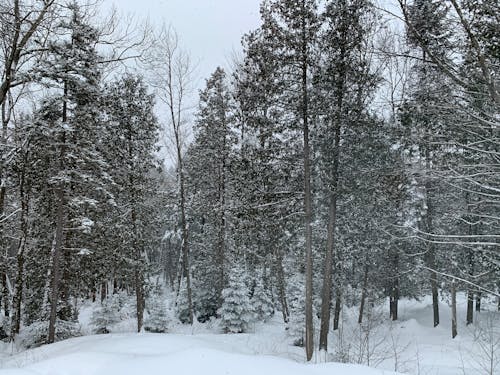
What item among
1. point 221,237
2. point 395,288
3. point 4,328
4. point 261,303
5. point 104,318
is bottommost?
point 261,303

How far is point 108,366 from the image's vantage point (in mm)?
5758

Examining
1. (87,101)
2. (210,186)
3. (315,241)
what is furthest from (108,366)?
(210,186)

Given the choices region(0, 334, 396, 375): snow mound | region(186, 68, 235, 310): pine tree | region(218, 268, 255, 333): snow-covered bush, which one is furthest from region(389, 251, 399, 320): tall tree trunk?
region(0, 334, 396, 375): snow mound

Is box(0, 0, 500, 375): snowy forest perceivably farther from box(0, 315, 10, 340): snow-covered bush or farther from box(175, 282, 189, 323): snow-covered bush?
box(175, 282, 189, 323): snow-covered bush

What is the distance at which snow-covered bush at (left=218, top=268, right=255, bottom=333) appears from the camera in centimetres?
2039

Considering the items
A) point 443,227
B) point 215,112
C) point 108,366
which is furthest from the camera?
point 215,112

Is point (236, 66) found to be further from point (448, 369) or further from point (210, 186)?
point (448, 369)

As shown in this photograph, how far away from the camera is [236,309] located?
20500 mm

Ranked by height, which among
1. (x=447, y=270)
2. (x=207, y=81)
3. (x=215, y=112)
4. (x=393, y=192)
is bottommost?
(x=447, y=270)

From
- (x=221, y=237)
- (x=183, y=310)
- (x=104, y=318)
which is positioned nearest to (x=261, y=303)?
(x=183, y=310)

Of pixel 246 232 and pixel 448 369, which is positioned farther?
pixel 246 232

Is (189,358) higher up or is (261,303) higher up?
(189,358)

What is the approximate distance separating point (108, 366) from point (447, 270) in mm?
19835

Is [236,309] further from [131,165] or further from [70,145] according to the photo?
[70,145]
